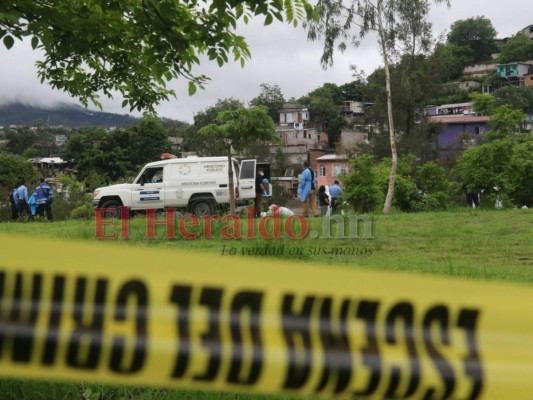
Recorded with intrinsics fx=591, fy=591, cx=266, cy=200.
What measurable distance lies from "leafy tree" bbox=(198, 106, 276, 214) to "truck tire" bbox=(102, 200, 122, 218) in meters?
4.15

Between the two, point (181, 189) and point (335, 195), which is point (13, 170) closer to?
point (181, 189)

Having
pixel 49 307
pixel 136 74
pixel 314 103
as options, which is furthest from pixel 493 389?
pixel 314 103

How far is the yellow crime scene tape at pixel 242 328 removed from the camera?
128 cm

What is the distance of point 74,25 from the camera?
3.52 meters

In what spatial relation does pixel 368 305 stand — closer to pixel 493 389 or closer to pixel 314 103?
pixel 493 389

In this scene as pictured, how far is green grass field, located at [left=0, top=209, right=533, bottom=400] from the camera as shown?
277 cm

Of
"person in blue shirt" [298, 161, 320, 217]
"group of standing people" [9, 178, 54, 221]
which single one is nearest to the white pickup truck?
"group of standing people" [9, 178, 54, 221]

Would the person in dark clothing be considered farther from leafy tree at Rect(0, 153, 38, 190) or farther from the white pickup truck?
leafy tree at Rect(0, 153, 38, 190)

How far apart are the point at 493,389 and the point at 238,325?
0.60 m

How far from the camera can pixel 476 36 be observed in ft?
341

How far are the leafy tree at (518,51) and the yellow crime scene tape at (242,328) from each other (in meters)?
105

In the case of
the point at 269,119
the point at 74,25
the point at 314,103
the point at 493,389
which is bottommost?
the point at 493,389

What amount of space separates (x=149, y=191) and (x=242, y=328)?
17275 millimetres

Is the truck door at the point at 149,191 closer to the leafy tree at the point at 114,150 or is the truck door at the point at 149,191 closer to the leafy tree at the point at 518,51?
the leafy tree at the point at 114,150
